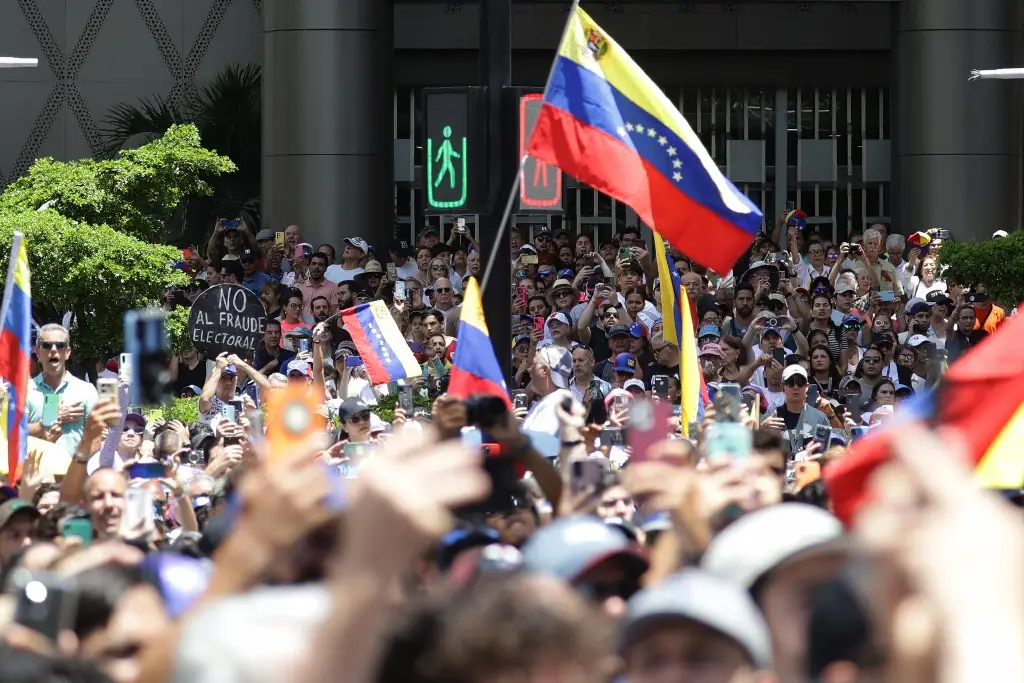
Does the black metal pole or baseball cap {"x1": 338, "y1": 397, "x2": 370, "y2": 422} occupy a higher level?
the black metal pole

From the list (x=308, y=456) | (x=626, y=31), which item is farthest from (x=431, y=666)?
(x=626, y=31)

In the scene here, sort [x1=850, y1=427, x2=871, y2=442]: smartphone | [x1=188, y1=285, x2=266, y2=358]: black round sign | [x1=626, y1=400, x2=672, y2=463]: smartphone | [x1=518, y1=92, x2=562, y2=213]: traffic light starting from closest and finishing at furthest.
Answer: [x1=626, y1=400, x2=672, y2=463]: smartphone → [x1=518, y1=92, x2=562, y2=213]: traffic light → [x1=850, y1=427, x2=871, y2=442]: smartphone → [x1=188, y1=285, x2=266, y2=358]: black round sign

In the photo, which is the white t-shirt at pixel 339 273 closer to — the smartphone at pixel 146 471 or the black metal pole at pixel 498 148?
the black metal pole at pixel 498 148

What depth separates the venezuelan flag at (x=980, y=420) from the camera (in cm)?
535

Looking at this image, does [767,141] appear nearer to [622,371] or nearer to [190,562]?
[622,371]

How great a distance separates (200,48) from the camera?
2595cm

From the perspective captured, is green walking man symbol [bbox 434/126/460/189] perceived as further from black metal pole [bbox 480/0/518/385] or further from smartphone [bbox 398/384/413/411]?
smartphone [bbox 398/384/413/411]

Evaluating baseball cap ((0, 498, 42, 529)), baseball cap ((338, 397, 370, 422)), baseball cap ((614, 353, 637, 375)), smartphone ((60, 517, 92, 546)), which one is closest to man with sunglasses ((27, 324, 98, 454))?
baseball cap ((338, 397, 370, 422))

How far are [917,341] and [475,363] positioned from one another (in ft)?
21.5

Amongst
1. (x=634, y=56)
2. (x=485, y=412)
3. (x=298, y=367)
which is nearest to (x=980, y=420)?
(x=485, y=412)

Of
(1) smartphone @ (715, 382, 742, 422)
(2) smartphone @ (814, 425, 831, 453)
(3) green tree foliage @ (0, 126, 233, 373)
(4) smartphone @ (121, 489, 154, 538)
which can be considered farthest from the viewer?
(3) green tree foliage @ (0, 126, 233, 373)

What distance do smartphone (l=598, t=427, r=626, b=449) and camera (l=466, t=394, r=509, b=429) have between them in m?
3.30

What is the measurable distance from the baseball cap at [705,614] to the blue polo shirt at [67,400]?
670 centimetres

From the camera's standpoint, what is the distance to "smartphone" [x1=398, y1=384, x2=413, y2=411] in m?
11.3
